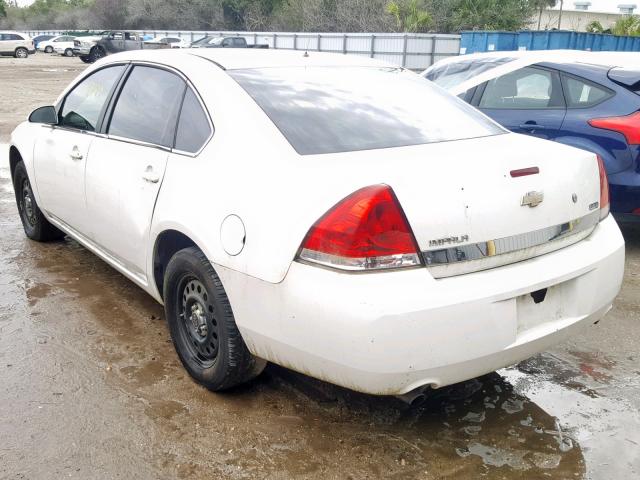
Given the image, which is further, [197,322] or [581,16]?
[581,16]

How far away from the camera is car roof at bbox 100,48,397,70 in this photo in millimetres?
3402

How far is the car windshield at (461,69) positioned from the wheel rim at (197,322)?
422 centimetres

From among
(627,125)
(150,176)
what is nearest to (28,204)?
(150,176)

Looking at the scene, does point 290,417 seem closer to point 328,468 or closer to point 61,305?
point 328,468

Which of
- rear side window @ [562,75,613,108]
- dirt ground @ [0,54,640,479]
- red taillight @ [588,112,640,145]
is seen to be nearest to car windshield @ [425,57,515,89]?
rear side window @ [562,75,613,108]

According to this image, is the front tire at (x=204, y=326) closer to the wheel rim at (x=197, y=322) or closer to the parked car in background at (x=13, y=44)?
the wheel rim at (x=197, y=322)

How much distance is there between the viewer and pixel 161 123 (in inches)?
135

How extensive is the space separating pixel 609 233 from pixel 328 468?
5.66 feet

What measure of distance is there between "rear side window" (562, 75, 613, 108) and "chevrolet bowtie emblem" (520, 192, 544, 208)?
9.97 ft

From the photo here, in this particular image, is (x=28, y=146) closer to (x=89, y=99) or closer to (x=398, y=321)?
(x=89, y=99)

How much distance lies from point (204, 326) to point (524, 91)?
4062 mm

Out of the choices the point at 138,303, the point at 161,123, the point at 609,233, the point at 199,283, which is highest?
the point at 161,123

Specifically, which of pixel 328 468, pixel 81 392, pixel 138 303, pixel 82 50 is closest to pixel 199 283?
pixel 81 392

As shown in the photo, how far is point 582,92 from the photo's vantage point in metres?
5.36
